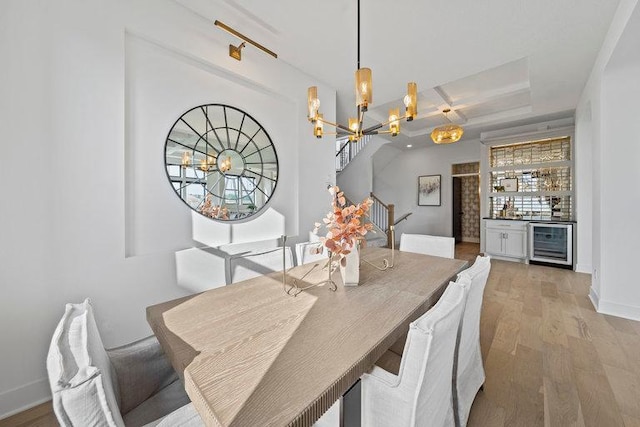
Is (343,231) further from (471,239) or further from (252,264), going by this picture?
(471,239)

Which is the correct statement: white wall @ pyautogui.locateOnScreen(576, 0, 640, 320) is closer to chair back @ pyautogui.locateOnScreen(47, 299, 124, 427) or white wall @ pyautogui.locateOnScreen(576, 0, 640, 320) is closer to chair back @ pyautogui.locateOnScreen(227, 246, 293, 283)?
chair back @ pyautogui.locateOnScreen(227, 246, 293, 283)

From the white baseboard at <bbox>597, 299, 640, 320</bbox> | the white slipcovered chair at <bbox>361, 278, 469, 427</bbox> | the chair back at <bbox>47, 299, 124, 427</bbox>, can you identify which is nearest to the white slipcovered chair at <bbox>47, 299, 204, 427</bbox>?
the chair back at <bbox>47, 299, 124, 427</bbox>

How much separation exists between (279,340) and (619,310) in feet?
12.3

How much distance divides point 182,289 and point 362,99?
7.02 feet

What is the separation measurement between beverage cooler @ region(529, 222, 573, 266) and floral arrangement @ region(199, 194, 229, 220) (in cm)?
548

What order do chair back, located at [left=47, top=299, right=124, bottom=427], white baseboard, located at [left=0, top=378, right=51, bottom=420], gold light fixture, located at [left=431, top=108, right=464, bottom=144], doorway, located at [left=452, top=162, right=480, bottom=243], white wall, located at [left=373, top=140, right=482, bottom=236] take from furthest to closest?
doorway, located at [left=452, top=162, right=480, bottom=243] → white wall, located at [left=373, top=140, right=482, bottom=236] → gold light fixture, located at [left=431, top=108, right=464, bottom=144] → white baseboard, located at [left=0, top=378, right=51, bottom=420] → chair back, located at [left=47, top=299, right=124, bottom=427]

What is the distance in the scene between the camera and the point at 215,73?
2475 millimetres

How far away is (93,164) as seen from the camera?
177cm

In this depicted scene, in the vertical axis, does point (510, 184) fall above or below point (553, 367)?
above

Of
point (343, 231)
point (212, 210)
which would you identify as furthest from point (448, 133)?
point (212, 210)

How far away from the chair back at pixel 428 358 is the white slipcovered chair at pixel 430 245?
1670mm

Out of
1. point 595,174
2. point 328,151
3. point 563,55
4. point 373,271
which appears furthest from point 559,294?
point 328,151

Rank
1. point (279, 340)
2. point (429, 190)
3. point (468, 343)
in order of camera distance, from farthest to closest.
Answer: point (429, 190) → point (468, 343) → point (279, 340)

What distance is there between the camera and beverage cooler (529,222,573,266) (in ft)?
14.5
